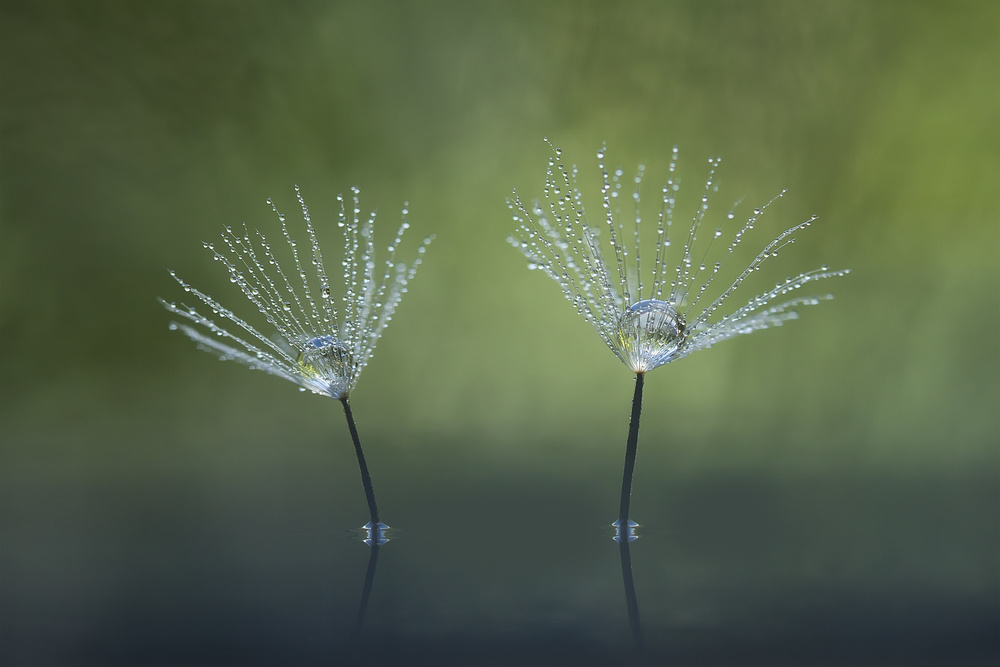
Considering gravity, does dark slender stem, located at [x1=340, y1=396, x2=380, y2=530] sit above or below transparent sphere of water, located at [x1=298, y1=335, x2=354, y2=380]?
below

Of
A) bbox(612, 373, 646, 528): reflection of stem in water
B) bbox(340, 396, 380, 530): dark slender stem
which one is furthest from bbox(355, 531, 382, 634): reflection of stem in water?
bbox(612, 373, 646, 528): reflection of stem in water

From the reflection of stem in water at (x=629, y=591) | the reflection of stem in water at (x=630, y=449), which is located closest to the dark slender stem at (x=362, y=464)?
the reflection of stem in water at (x=630, y=449)

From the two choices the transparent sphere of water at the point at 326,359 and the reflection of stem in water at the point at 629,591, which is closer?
the reflection of stem in water at the point at 629,591

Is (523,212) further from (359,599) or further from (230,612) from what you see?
(230,612)

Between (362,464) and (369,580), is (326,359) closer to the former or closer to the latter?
(362,464)

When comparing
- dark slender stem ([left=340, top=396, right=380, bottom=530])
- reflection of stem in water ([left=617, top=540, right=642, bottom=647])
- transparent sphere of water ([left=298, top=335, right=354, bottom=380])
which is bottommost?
reflection of stem in water ([left=617, top=540, right=642, bottom=647])

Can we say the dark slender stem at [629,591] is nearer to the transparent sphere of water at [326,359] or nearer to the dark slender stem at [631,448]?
the dark slender stem at [631,448]

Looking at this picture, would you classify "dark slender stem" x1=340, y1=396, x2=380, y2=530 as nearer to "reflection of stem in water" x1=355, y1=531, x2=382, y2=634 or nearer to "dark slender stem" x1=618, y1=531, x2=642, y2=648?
"reflection of stem in water" x1=355, y1=531, x2=382, y2=634
